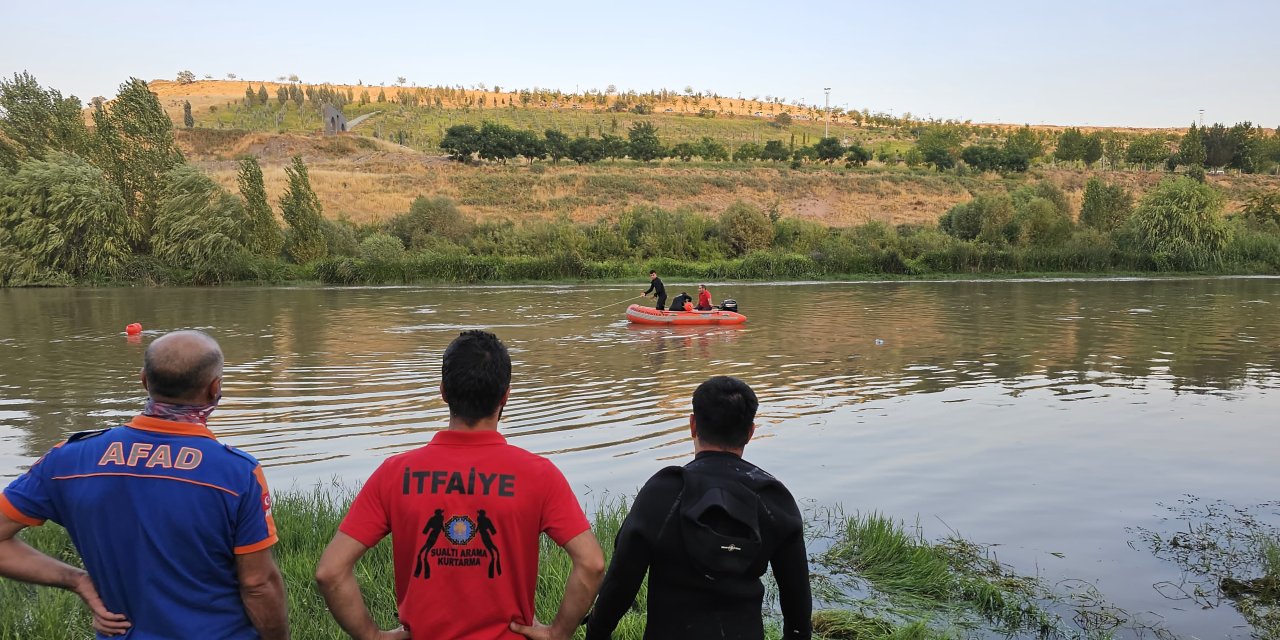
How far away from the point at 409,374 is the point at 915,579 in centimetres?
1120

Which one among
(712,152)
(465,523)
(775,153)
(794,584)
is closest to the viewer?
(465,523)

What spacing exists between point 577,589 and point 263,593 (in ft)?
3.11

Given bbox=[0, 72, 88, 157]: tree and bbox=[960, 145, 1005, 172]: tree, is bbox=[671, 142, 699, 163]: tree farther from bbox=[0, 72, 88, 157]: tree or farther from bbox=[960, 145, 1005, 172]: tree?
bbox=[0, 72, 88, 157]: tree

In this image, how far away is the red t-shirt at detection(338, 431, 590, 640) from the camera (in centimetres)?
278

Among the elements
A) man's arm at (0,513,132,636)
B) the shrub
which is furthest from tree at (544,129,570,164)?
man's arm at (0,513,132,636)

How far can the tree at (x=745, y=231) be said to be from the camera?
4953cm

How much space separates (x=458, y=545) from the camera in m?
2.81

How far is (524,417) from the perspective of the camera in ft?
39.6

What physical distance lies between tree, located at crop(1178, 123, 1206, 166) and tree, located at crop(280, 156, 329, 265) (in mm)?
69718

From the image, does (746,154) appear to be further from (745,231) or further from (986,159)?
(745,231)

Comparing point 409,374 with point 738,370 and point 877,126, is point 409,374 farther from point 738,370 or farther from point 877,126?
point 877,126

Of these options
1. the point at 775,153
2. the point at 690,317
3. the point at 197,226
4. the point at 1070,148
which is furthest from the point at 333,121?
the point at 690,317

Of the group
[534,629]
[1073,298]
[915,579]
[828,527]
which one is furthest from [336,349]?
[1073,298]

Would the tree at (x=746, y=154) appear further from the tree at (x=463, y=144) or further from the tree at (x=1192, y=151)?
the tree at (x=1192, y=151)
